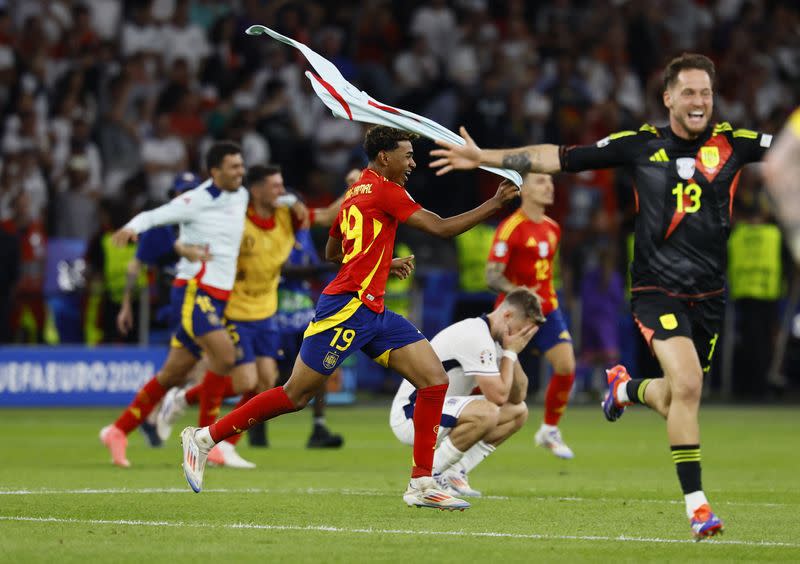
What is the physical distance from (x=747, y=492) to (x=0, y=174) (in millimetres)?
13127

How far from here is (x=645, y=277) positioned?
8.97m

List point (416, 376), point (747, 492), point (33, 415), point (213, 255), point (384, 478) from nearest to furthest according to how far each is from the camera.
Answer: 1. point (416, 376)
2. point (747, 492)
3. point (384, 478)
4. point (213, 255)
5. point (33, 415)

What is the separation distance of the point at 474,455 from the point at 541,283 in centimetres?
389

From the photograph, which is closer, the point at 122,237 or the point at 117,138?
the point at 122,237

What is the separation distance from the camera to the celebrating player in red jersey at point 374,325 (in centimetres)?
967

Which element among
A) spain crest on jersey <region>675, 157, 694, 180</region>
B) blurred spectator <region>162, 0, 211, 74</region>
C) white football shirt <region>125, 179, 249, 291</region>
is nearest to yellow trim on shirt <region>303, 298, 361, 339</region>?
spain crest on jersey <region>675, 157, 694, 180</region>

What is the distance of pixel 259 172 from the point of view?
46.6 feet

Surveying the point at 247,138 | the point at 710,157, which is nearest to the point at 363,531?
the point at 710,157

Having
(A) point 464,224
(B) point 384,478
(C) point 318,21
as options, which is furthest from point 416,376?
(C) point 318,21

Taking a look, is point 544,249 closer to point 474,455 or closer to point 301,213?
point 301,213

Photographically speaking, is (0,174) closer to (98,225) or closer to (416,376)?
(98,225)

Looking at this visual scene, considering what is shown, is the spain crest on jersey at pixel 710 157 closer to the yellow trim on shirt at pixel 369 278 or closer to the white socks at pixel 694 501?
the white socks at pixel 694 501

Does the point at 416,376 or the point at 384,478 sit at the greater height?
the point at 416,376

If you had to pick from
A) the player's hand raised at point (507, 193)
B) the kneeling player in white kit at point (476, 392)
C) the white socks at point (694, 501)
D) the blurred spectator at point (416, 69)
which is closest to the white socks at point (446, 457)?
the kneeling player in white kit at point (476, 392)
